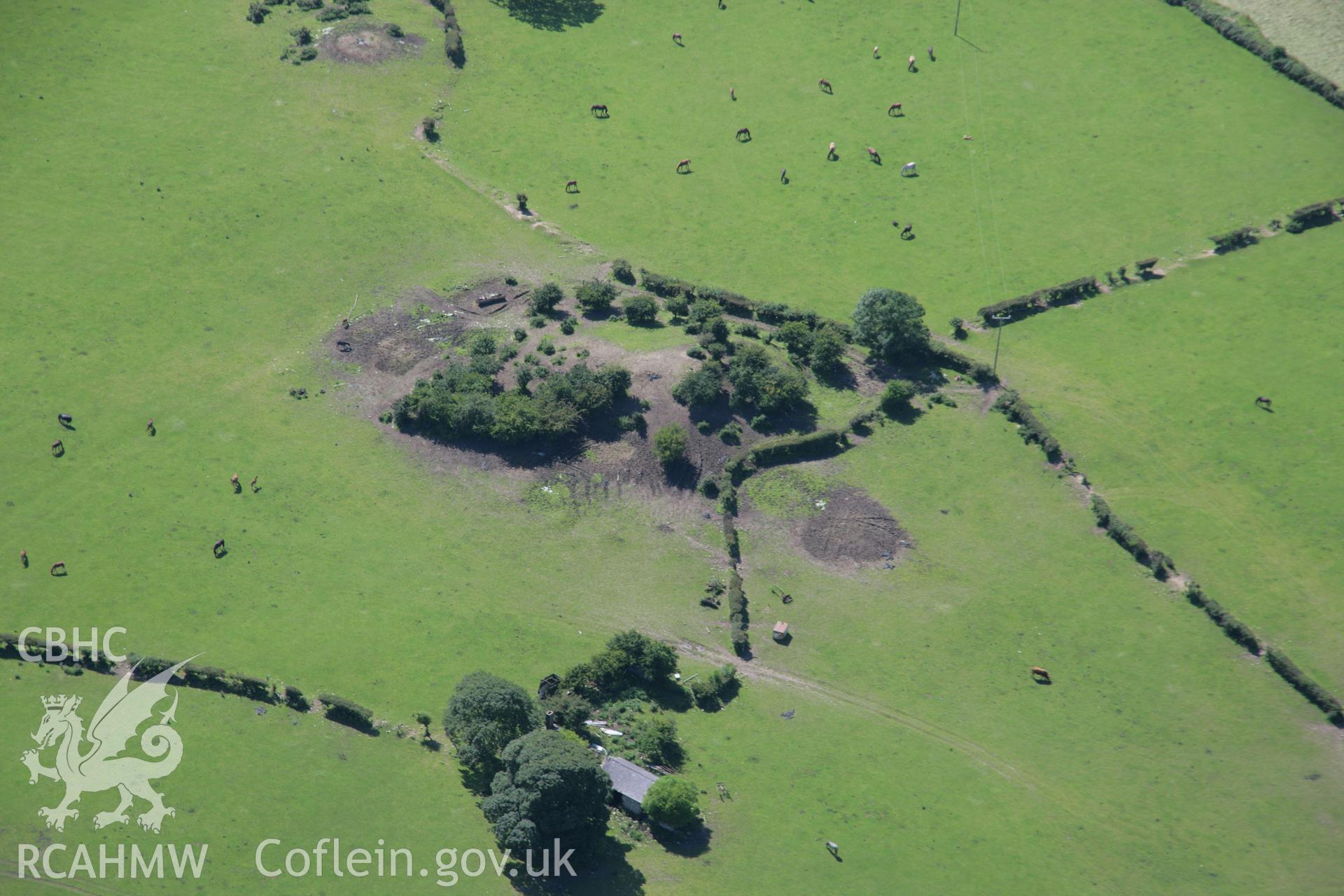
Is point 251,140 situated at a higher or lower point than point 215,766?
higher

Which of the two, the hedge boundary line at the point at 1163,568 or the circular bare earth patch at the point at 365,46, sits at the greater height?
the circular bare earth patch at the point at 365,46

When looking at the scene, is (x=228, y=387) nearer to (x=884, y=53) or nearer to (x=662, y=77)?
(x=662, y=77)

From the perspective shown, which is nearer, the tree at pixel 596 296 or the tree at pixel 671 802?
the tree at pixel 671 802

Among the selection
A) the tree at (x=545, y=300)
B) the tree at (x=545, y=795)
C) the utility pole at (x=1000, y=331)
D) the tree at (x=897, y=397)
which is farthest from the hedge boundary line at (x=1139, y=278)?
the tree at (x=545, y=795)

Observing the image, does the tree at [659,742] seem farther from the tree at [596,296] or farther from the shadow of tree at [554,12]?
the shadow of tree at [554,12]

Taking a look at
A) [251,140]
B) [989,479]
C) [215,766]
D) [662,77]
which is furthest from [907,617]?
[251,140]

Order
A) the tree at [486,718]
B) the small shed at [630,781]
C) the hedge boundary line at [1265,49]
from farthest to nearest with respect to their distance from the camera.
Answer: the hedge boundary line at [1265,49], the tree at [486,718], the small shed at [630,781]

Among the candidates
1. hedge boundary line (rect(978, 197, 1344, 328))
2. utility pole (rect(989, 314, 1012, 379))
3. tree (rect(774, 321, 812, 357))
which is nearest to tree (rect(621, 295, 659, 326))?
tree (rect(774, 321, 812, 357))

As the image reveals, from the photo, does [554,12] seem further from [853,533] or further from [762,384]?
[853,533]
